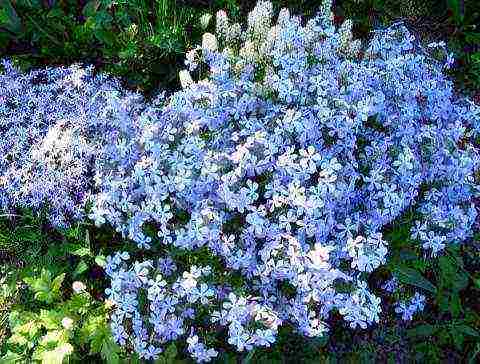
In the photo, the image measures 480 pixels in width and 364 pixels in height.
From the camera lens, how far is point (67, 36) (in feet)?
14.2

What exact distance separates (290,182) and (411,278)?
29.7 inches

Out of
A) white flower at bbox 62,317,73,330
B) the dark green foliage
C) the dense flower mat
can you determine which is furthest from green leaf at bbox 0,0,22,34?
white flower at bbox 62,317,73,330

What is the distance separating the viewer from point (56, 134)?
3412 mm

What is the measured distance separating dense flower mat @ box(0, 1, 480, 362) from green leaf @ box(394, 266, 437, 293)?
10 cm

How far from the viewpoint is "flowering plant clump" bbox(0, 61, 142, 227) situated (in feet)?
11.0

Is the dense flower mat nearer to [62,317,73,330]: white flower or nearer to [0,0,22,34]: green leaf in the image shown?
[62,317,73,330]: white flower

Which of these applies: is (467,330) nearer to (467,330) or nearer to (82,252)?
(467,330)

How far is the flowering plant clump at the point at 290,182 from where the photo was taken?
2879 mm

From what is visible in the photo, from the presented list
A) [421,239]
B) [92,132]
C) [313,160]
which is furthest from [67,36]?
[421,239]

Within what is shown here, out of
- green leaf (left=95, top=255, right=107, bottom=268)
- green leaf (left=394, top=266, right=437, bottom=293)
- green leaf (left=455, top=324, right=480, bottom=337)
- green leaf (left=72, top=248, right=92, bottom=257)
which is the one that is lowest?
green leaf (left=455, top=324, right=480, bottom=337)

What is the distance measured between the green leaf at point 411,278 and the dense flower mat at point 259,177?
10cm

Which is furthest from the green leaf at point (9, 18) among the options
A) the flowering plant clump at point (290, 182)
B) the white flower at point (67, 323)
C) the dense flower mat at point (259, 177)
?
the white flower at point (67, 323)

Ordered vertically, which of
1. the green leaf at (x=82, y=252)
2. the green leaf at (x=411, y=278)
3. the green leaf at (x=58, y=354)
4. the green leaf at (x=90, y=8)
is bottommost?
the green leaf at (x=58, y=354)

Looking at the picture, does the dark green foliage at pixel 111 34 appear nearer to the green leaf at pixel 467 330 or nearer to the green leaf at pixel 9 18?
the green leaf at pixel 9 18
